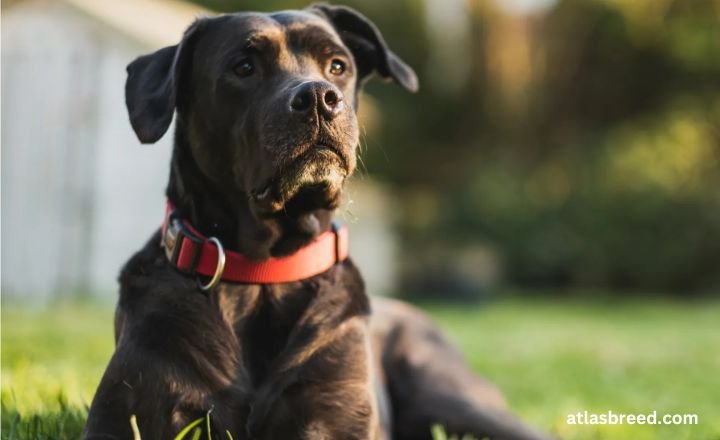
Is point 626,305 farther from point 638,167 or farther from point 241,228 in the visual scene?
point 241,228

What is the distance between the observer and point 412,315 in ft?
13.9

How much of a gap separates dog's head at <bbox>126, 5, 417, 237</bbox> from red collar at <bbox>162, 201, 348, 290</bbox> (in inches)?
6.1

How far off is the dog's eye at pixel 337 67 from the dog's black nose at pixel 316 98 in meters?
0.52

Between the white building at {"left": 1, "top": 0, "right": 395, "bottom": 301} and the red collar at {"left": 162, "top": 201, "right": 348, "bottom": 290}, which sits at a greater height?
the white building at {"left": 1, "top": 0, "right": 395, "bottom": 301}

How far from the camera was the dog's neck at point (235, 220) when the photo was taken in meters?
3.00

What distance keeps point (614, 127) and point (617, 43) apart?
1800mm

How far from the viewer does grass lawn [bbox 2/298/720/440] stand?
13.1ft

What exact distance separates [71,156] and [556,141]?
1138 cm

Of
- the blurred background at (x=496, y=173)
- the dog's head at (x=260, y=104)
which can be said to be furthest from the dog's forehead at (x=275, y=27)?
the blurred background at (x=496, y=173)

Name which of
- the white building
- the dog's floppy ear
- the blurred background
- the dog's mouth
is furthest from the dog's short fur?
the white building

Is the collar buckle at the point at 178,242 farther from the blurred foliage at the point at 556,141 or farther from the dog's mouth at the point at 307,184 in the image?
the blurred foliage at the point at 556,141

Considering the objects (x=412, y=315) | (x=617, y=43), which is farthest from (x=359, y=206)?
(x=412, y=315)

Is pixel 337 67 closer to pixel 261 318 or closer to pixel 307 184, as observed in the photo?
pixel 307 184

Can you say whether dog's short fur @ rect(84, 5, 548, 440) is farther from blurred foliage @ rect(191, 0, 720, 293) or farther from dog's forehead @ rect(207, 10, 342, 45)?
blurred foliage @ rect(191, 0, 720, 293)
